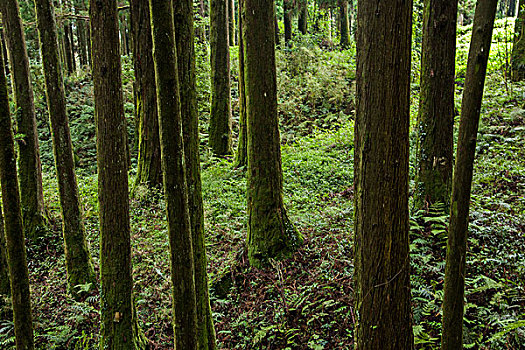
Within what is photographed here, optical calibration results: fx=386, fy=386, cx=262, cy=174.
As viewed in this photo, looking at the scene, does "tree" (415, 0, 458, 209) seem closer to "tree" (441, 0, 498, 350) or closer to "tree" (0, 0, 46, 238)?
"tree" (441, 0, 498, 350)

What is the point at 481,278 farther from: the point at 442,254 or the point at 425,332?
the point at 425,332

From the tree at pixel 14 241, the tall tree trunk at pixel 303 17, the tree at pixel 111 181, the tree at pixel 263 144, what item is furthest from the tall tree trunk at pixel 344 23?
the tree at pixel 14 241

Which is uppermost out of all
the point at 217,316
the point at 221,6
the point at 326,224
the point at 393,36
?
the point at 221,6

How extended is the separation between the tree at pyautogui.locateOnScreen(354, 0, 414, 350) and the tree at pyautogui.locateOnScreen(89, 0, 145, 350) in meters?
2.27

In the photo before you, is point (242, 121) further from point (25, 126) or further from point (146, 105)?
point (25, 126)

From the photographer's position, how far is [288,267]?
596 centimetres

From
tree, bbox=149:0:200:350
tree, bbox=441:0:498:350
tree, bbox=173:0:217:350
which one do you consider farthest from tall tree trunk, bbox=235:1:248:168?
tree, bbox=441:0:498:350

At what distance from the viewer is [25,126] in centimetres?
717

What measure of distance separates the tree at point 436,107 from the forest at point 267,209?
0.09 ft

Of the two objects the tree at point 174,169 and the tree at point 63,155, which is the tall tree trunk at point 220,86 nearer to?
the tree at point 63,155

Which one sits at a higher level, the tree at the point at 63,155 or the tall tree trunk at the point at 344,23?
the tall tree trunk at the point at 344,23

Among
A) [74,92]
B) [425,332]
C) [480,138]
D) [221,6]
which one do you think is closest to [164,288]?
[425,332]

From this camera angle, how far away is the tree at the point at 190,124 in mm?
3346

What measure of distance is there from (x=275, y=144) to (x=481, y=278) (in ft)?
10.9
